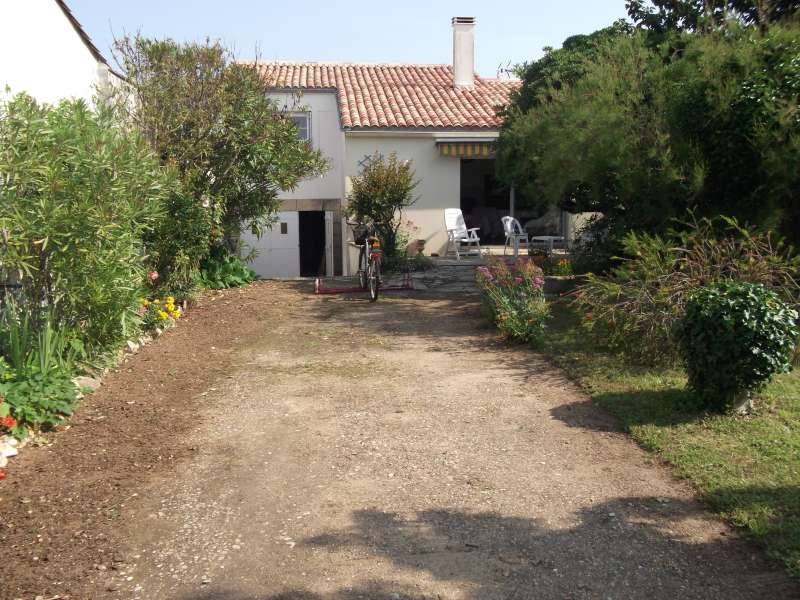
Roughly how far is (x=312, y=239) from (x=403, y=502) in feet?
63.3

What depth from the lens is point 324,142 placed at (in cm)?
2120

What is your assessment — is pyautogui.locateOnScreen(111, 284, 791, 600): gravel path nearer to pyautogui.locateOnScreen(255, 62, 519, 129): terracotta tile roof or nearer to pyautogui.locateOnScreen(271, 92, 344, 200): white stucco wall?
pyautogui.locateOnScreen(255, 62, 519, 129): terracotta tile roof

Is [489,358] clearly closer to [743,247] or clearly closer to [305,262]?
[743,247]

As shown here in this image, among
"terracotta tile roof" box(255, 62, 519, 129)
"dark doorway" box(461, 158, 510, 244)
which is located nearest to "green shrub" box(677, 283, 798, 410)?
"terracotta tile roof" box(255, 62, 519, 129)

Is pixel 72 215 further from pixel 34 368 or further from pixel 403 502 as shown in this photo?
pixel 403 502

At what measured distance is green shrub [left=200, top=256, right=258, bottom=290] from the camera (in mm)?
12141

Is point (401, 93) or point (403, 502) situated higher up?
point (401, 93)

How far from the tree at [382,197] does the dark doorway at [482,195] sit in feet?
20.9

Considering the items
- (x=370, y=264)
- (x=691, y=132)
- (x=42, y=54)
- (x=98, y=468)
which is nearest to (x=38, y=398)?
(x=98, y=468)

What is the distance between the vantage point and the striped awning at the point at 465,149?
698 inches

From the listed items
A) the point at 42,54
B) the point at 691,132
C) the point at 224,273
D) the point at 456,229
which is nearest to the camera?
the point at 691,132

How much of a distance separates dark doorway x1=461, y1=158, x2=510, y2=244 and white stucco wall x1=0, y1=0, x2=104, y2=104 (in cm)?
1203

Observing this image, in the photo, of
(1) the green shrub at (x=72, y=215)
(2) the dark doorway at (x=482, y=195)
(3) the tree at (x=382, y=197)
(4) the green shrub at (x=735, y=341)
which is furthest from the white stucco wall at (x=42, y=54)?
(2) the dark doorway at (x=482, y=195)

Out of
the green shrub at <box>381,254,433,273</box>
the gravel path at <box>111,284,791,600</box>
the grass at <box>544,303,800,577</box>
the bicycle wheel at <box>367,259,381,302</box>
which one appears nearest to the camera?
the gravel path at <box>111,284,791,600</box>
